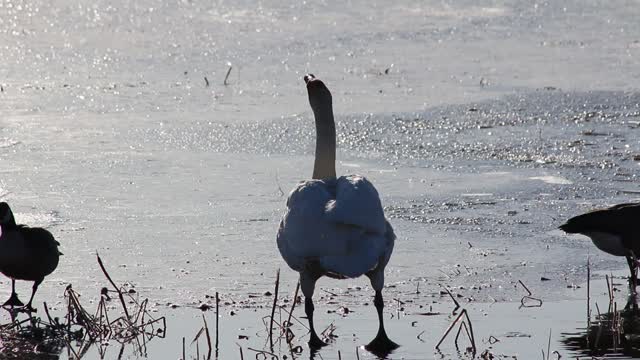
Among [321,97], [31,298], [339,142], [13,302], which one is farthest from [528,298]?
[339,142]

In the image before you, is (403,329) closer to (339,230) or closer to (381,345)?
(381,345)

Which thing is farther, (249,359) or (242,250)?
(242,250)

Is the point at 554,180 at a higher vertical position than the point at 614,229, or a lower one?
lower

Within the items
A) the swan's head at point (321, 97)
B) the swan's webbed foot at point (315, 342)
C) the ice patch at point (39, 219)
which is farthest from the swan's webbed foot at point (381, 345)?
the ice patch at point (39, 219)

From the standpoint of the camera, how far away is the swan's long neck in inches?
316

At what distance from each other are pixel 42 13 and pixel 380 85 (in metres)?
7.04

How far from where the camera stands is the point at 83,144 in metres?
12.6

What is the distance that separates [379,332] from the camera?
7.09 metres

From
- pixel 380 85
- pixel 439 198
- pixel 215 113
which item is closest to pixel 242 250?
pixel 439 198

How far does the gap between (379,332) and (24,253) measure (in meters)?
2.38

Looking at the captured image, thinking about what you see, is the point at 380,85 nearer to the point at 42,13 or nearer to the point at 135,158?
the point at 135,158

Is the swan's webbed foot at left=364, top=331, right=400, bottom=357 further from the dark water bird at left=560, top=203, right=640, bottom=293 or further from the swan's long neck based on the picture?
the dark water bird at left=560, top=203, right=640, bottom=293

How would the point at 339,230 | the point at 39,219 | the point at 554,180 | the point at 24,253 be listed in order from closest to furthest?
the point at 339,230, the point at 24,253, the point at 39,219, the point at 554,180

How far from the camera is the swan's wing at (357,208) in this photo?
7.02 metres
